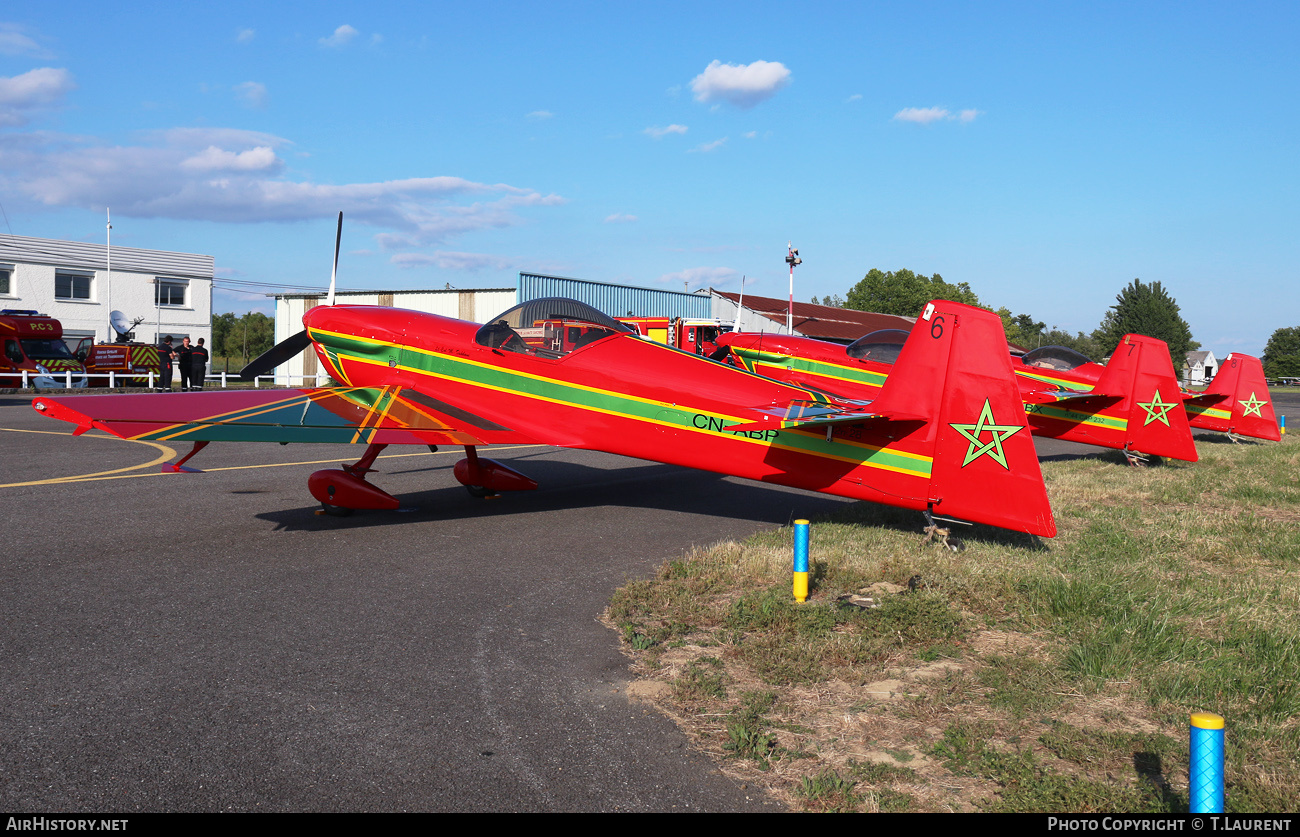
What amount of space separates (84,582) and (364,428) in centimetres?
289

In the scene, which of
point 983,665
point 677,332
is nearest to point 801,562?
point 983,665

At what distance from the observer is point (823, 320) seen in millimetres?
52844

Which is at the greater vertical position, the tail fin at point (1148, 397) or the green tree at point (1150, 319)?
the green tree at point (1150, 319)

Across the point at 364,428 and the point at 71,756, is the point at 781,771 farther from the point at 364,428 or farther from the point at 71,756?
the point at 364,428

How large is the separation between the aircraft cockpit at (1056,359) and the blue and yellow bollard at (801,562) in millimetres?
12390

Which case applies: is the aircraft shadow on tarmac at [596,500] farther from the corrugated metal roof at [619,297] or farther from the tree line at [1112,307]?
the tree line at [1112,307]

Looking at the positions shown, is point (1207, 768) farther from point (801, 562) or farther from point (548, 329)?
point (548, 329)

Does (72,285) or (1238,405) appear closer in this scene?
(1238,405)

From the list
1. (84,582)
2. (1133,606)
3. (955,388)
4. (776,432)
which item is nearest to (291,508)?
(84,582)

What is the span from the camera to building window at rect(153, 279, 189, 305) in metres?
43.8

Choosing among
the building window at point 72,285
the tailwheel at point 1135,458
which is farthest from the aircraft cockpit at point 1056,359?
the building window at point 72,285

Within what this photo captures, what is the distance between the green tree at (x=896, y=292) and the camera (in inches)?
3086

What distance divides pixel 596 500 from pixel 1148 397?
977 cm

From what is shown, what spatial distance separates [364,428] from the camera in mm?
8305
